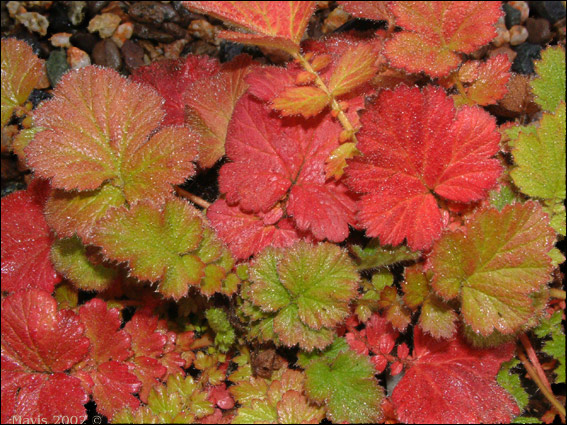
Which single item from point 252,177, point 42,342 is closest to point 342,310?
point 252,177

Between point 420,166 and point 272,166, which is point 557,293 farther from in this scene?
point 272,166

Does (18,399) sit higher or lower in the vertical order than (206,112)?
lower

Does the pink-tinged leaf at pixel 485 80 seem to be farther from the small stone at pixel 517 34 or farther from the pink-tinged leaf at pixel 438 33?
the small stone at pixel 517 34

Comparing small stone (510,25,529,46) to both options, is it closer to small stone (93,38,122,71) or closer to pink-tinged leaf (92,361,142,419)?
small stone (93,38,122,71)

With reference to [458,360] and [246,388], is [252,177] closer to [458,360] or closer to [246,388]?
[246,388]

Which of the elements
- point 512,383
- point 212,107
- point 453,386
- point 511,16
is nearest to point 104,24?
point 212,107

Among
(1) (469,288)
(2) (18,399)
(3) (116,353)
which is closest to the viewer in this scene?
(1) (469,288)

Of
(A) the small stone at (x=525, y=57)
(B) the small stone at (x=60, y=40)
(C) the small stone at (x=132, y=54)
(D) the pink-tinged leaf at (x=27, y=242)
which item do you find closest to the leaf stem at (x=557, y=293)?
(A) the small stone at (x=525, y=57)
